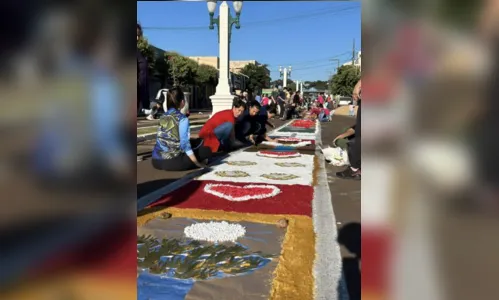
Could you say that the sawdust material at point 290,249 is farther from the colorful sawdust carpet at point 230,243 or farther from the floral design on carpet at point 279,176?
the floral design on carpet at point 279,176

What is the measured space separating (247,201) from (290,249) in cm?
169

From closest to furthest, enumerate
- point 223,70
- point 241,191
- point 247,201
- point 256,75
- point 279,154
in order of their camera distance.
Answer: point 247,201 → point 241,191 → point 279,154 → point 223,70 → point 256,75

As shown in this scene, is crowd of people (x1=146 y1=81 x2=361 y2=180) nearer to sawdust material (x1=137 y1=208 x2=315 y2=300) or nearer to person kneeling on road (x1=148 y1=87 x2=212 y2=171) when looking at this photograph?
person kneeling on road (x1=148 y1=87 x2=212 y2=171)

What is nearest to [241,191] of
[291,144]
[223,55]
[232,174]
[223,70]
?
[232,174]

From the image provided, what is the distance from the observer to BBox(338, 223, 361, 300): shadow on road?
9.60 feet

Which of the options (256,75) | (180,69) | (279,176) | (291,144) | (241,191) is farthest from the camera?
(256,75)

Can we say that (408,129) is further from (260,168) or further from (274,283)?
(260,168)

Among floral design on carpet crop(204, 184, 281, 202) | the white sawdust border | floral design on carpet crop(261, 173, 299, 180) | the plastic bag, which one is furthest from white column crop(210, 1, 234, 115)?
the white sawdust border

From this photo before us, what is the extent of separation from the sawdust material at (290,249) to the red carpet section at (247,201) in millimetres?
231

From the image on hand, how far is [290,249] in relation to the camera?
362 centimetres

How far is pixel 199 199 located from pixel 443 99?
13.9 feet

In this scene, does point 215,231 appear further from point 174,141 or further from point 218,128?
point 218,128

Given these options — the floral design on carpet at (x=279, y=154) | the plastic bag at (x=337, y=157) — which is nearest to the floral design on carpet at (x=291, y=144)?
the floral design on carpet at (x=279, y=154)

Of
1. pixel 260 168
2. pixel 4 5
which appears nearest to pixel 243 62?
pixel 260 168
